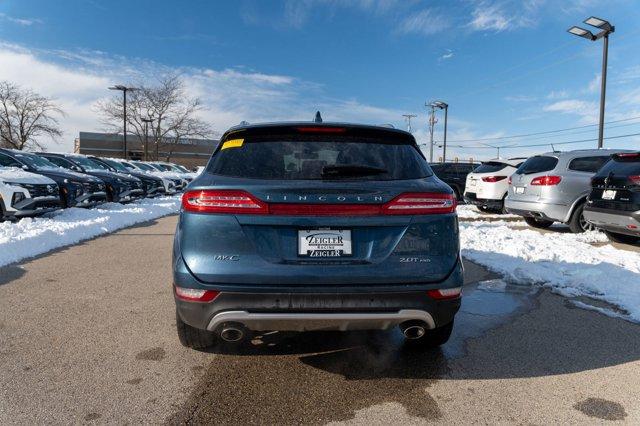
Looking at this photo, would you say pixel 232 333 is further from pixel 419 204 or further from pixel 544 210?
pixel 544 210

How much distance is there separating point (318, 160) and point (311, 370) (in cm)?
144

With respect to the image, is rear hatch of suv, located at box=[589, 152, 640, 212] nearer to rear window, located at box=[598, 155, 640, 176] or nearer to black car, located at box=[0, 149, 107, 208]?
rear window, located at box=[598, 155, 640, 176]

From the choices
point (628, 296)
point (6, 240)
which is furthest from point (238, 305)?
point (6, 240)

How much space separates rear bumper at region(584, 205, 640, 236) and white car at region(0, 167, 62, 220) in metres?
10.9

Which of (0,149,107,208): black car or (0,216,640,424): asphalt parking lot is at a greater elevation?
(0,149,107,208): black car

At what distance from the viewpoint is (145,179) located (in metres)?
18.5

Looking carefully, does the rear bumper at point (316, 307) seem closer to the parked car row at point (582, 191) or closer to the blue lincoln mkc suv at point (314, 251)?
the blue lincoln mkc suv at point (314, 251)

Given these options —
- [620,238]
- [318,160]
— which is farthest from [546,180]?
[318,160]

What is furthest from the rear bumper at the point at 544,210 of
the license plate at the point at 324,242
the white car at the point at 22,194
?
the white car at the point at 22,194

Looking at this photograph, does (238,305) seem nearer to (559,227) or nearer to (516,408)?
(516,408)

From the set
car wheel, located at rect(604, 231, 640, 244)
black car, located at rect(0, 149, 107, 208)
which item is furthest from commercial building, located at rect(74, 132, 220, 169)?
car wheel, located at rect(604, 231, 640, 244)

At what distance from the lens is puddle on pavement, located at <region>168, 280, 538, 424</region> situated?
8.70 ft

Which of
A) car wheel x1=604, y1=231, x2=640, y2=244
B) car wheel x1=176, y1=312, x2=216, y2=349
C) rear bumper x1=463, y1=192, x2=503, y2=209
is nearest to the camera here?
car wheel x1=176, y1=312, x2=216, y2=349

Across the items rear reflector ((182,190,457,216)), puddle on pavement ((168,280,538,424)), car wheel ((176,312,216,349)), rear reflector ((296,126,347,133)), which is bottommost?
puddle on pavement ((168,280,538,424))
